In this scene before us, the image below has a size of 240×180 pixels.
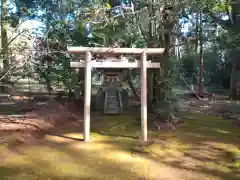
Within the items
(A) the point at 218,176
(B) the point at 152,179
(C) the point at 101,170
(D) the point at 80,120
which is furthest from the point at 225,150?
(D) the point at 80,120

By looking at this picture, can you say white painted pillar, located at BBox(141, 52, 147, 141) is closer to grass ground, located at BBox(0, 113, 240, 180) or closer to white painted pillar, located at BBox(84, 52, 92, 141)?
grass ground, located at BBox(0, 113, 240, 180)

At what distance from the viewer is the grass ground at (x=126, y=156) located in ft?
10.9

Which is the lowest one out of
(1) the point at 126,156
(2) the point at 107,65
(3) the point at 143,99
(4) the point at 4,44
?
(1) the point at 126,156

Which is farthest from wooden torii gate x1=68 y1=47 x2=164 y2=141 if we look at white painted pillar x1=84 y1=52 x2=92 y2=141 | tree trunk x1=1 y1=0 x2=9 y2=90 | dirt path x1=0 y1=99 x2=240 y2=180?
tree trunk x1=1 y1=0 x2=9 y2=90

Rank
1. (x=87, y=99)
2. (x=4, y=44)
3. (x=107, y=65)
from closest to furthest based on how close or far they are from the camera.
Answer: (x=87, y=99), (x=107, y=65), (x=4, y=44)

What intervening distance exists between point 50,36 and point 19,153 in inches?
155

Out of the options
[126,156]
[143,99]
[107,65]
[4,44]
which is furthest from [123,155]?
[4,44]

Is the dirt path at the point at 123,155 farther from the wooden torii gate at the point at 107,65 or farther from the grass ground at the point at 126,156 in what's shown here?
the wooden torii gate at the point at 107,65

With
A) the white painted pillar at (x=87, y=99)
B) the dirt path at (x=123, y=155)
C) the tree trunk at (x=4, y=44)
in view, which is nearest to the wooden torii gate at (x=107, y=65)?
the white painted pillar at (x=87, y=99)

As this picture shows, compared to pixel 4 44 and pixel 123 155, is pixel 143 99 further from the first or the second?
pixel 4 44

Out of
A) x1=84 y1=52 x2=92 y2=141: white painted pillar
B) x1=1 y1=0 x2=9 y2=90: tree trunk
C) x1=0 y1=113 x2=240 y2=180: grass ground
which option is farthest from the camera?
x1=1 y1=0 x2=9 y2=90: tree trunk

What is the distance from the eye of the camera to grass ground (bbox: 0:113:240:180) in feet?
10.9

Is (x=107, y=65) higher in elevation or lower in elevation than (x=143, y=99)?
higher

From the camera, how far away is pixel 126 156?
158 inches
